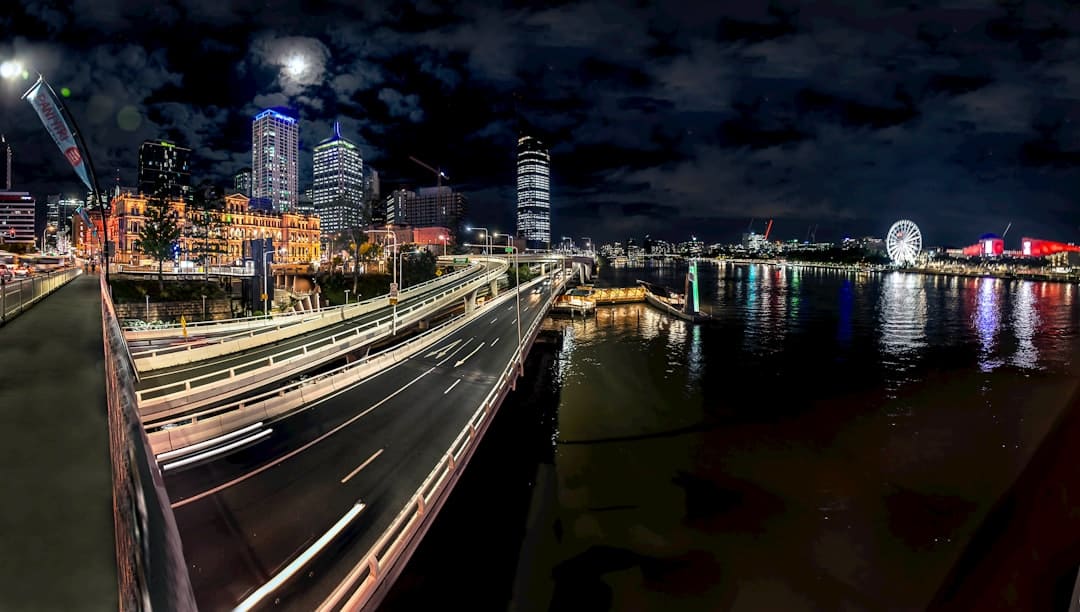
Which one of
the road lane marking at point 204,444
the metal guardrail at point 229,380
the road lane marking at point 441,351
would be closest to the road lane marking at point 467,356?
the road lane marking at point 441,351

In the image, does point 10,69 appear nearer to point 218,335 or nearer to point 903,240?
point 218,335

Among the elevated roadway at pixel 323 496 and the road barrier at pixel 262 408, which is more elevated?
the road barrier at pixel 262 408

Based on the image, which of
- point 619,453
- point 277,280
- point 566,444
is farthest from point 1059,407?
point 277,280

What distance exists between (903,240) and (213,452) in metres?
210

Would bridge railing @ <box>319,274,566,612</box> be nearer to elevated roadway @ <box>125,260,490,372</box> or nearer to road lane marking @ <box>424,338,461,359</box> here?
road lane marking @ <box>424,338,461,359</box>

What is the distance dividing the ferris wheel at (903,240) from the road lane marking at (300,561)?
204 metres

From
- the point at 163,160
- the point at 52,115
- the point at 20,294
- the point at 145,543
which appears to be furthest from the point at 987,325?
the point at 163,160

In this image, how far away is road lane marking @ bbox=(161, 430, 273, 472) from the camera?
13095mm

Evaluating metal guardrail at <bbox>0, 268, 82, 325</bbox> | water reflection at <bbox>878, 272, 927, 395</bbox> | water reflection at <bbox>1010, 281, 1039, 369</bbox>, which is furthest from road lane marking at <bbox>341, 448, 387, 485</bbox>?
water reflection at <bbox>1010, 281, 1039, 369</bbox>

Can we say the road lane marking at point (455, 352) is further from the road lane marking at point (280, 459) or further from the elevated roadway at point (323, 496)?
the road lane marking at point (280, 459)

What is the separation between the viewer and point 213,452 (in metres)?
14.1

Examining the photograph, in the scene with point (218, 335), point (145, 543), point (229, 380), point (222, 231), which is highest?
point (222, 231)

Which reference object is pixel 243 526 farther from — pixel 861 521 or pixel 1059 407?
pixel 1059 407

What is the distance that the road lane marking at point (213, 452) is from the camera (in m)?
13.1
